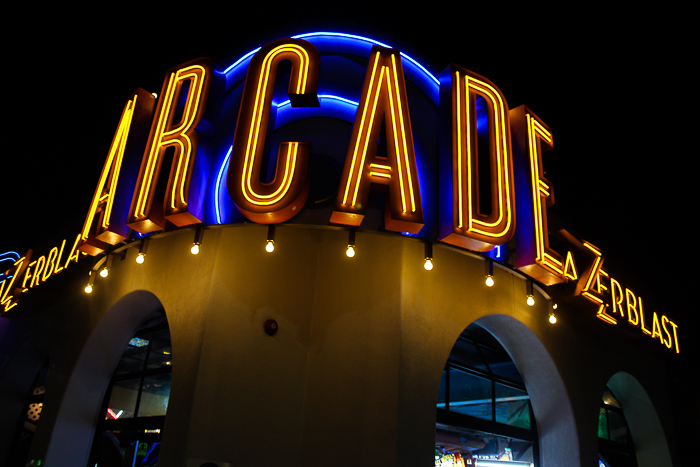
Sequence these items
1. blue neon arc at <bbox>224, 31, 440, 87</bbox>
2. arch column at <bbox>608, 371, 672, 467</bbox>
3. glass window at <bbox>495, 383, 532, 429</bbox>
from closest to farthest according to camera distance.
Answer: blue neon arc at <bbox>224, 31, 440, 87</bbox> → glass window at <bbox>495, 383, 532, 429</bbox> → arch column at <bbox>608, 371, 672, 467</bbox>

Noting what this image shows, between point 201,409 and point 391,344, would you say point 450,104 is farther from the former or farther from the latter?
point 201,409

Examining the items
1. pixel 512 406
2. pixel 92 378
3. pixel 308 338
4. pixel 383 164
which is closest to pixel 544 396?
pixel 512 406

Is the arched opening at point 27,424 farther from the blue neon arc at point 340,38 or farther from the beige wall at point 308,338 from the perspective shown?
the blue neon arc at point 340,38

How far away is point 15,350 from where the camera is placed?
10.0 meters

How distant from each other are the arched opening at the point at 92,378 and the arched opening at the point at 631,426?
30.3 feet

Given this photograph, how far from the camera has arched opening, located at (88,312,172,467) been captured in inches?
285

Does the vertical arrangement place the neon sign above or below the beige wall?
above

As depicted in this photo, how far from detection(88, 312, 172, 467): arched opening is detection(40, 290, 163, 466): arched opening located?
19 cm

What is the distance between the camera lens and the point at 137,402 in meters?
7.69

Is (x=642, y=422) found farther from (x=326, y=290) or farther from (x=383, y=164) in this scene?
(x=383, y=164)

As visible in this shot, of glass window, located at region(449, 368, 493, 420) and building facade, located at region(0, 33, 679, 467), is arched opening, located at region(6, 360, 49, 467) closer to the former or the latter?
building facade, located at region(0, 33, 679, 467)

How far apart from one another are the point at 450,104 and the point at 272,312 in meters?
3.55

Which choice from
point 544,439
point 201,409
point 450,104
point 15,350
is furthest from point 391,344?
point 15,350

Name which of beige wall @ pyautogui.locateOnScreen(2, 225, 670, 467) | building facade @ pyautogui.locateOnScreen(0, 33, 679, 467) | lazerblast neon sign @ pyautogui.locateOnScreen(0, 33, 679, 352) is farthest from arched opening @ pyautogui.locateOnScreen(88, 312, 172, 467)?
lazerblast neon sign @ pyautogui.locateOnScreen(0, 33, 679, 352)
